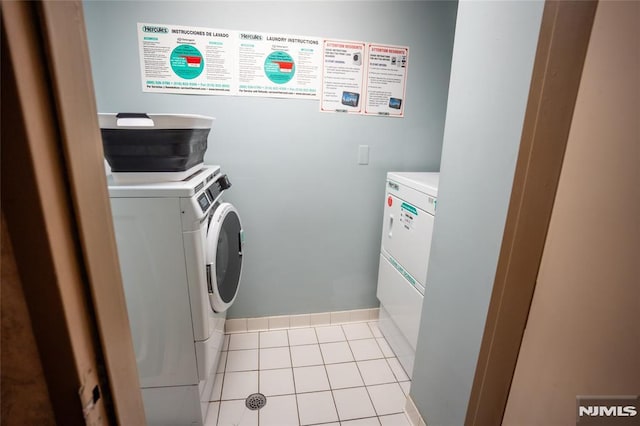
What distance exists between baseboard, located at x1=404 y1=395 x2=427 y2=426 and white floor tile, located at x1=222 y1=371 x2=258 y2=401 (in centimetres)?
84

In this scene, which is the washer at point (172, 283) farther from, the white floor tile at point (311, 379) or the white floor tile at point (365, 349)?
the white floor tile at point (365, 349)

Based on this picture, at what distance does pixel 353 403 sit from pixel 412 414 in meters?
0.31

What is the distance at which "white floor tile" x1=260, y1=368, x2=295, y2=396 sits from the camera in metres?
1.70

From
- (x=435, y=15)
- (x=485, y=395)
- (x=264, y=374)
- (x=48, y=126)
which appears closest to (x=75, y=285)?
(x=48, y=126)

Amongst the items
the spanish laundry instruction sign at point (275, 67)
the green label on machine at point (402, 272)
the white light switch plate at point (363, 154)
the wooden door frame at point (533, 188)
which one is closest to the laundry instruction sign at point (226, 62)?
the spanish laundry instruction sign at point (275, 67)

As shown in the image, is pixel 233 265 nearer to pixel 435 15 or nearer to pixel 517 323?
pixel 517 323

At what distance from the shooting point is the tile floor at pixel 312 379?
1565mm

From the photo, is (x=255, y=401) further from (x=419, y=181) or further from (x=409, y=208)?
(x=419, y=181)

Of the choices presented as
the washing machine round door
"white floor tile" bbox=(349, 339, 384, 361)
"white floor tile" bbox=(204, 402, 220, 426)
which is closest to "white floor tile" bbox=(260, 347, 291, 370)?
"white floor tile" bbox=(204, 402, 220, 426)

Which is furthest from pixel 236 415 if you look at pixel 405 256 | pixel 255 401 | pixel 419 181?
pixel 419 181

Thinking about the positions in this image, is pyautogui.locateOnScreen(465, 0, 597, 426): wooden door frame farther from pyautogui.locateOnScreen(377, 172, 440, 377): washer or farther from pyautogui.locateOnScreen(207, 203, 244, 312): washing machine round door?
pyautogui.locateOnScreen(207, 203, 244, 312): washing machine round door

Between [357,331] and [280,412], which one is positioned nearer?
[280,412]

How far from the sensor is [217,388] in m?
1.72

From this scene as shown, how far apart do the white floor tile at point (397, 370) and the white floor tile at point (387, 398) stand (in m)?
0.07
